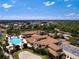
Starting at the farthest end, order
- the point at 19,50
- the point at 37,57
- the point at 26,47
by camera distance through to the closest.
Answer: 1. the point at 26,47
2. the point at 19,50
3. the point at 37,57

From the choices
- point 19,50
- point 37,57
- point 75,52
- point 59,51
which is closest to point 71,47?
point 75,52

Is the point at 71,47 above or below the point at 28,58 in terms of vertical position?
above

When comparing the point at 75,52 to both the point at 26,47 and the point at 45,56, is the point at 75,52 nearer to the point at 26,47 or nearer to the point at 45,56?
the point at 45,56

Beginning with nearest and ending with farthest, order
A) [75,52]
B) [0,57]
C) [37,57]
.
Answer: [0,57]
[75,52]
[37,57]

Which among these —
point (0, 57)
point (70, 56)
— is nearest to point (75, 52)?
point (70, 56)

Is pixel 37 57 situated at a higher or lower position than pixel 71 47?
lower

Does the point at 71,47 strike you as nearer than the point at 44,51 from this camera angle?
Yes

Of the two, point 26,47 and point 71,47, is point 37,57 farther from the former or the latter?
point 26,47

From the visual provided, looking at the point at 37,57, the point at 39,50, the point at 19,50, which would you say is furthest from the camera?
the point at 19,50

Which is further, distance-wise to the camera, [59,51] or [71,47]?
[59,51]
